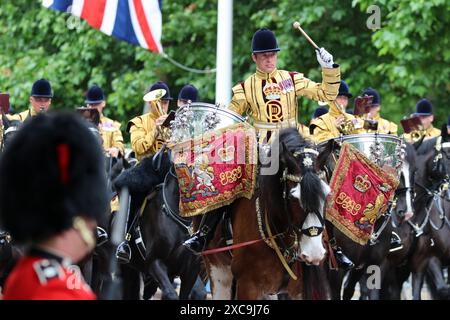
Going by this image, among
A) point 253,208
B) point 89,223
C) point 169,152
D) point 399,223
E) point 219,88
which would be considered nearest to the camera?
point 89,223

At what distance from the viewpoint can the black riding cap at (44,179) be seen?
3615mm

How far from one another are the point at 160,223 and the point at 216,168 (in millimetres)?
1694

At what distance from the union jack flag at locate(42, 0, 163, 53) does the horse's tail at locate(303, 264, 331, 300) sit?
17.6 feet

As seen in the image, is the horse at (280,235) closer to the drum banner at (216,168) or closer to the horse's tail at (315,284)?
the horse's tail at (315,284)

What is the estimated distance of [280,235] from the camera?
27.9 ft

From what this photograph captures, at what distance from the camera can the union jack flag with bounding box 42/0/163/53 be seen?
1359 cm

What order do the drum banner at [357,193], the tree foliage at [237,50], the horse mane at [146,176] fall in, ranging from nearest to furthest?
the drum banner at [357,193] → the horse mane at [146,176] → the tree foliage at [237,50]

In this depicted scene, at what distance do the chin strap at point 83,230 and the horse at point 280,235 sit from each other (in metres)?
4.28

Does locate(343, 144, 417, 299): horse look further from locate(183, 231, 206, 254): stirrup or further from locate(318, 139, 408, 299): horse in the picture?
locate(183, 231, 206, 254): stirrup

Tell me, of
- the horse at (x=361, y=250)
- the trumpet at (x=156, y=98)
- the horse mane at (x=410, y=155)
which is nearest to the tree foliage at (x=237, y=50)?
the horse mane at (x=410, y=155)

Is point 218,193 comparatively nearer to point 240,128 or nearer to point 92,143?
point 240,128

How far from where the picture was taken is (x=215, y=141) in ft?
29.9
